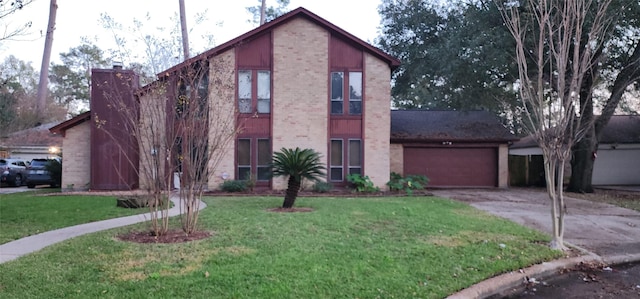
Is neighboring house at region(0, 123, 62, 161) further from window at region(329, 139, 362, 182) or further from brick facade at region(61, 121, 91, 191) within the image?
window at region(329, 139, 362, 182)

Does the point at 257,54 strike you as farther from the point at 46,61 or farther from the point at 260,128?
the point at 46,61

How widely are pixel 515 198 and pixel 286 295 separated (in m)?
14.0

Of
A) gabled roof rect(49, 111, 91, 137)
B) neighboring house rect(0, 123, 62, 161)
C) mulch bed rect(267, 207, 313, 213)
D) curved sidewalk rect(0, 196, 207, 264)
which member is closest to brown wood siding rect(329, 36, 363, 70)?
mulch bed rect(267, 207, 313, 213)

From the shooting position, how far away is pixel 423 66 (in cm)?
2245

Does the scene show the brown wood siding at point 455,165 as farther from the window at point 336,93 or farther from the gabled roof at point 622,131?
the gabled roof at point 622,131

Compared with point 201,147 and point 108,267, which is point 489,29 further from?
point 108,267

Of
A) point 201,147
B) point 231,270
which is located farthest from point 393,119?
point 231,270

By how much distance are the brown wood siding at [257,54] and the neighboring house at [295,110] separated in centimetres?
4

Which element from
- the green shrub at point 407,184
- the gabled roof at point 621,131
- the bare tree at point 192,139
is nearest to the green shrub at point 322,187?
the green shrub at point 407,184

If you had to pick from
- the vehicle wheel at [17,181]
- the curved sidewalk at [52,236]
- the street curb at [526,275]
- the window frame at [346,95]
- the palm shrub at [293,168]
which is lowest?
the street curb at [526,275]

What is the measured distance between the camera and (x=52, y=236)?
826cm

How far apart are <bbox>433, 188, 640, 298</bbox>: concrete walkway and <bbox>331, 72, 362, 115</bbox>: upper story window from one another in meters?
5.40

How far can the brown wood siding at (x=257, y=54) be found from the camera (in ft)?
60.1

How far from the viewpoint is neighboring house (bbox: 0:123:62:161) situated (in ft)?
111
